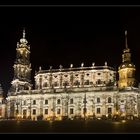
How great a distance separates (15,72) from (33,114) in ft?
28.6

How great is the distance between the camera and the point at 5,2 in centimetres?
2591

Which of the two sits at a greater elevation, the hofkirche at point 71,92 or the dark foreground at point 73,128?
the hofkirche at point 71,92

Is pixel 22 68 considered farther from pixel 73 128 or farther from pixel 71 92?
pixel 73 128

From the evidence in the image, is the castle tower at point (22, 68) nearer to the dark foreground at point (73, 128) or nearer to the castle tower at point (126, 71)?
the castle tower at point (126, 71)

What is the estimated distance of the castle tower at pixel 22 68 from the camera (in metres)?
71.5

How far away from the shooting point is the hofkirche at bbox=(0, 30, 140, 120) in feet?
215

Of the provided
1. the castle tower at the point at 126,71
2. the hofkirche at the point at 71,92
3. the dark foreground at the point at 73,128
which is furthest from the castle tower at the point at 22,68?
the dark foreground at the point at 73,128

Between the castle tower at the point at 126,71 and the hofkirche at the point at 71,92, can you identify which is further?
the castle tower at the point at 126,71

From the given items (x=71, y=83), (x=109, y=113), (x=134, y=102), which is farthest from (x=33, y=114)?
(x=134, y=102)

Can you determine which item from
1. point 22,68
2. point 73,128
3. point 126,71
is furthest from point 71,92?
point 73,128

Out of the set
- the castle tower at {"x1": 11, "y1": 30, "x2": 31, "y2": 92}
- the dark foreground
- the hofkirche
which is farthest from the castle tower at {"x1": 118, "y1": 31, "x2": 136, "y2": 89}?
the dark foreground

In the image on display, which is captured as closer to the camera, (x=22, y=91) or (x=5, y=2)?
(x=5, y=2)

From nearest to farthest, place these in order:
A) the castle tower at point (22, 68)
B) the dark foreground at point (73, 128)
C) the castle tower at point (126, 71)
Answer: the dark foreground at point (73, 128) < the castle tower at point (126, 71) < the castle tower at point (22, 68)
